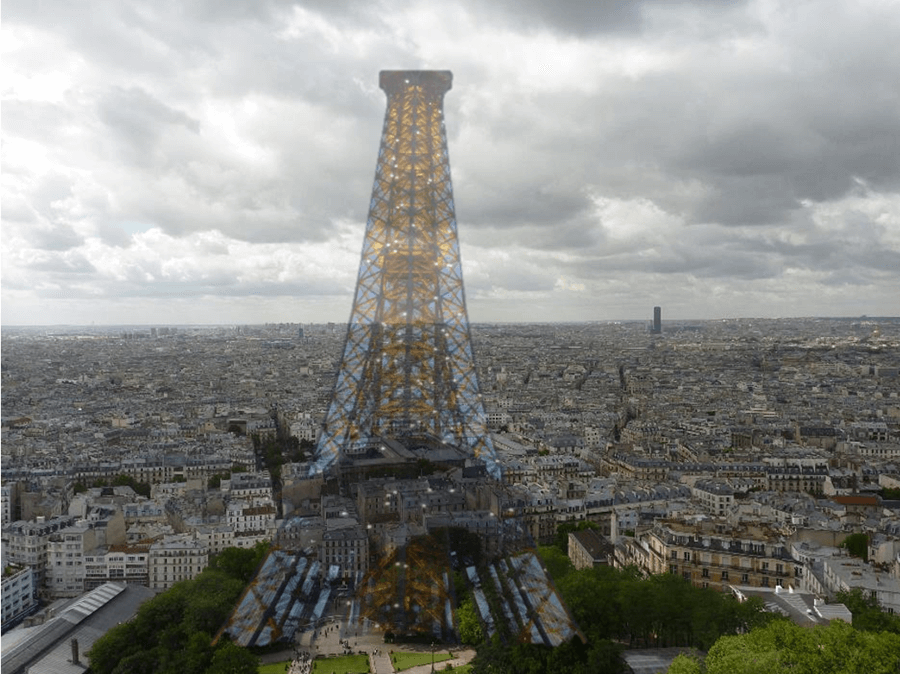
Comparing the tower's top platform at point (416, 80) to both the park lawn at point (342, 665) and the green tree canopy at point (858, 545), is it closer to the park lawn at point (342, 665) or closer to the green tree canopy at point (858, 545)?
the park lawn at point (342, 665)

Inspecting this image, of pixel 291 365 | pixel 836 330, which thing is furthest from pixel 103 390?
pixel 836 330

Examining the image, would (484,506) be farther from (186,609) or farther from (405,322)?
(186,609)

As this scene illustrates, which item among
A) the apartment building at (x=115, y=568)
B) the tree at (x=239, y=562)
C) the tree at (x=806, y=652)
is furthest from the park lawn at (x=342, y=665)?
the apartment building at (x=115, y=568)

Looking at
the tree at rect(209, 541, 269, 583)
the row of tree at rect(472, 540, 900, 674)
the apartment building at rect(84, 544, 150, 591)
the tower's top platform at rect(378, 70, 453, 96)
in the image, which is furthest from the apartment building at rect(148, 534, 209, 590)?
the tower's top platform at rect(378, 70, 453, 96)

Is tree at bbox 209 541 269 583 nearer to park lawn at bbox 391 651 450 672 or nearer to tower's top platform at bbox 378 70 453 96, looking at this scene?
park lawn at bbox 391 651 450 672

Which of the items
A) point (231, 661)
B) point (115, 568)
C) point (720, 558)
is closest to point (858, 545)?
point (720, 558)

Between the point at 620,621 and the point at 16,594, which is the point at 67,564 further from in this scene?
the point at 620,621
